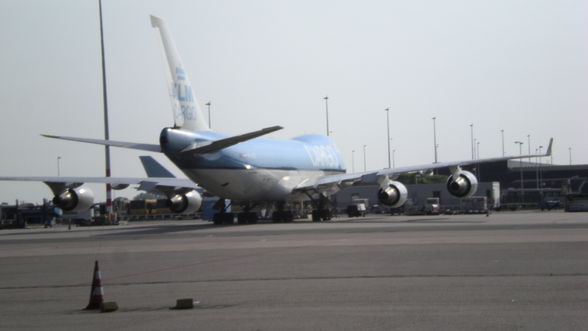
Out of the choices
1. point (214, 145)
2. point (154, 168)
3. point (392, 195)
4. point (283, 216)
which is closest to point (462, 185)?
point (392, 195)

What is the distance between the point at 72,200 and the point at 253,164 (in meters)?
9.57

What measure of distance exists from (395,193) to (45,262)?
1006 inches

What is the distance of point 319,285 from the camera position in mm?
13859

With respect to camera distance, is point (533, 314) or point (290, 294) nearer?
point (533, 314)

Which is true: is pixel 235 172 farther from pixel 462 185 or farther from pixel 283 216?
pixel 462 185

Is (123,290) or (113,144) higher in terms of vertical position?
(113,144)

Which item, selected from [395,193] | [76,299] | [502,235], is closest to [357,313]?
[76,299]

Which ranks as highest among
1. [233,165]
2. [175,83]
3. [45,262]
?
[175,83]

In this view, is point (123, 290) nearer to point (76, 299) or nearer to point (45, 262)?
point (76, 299)

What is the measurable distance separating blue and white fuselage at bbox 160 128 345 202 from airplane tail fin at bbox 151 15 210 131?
3.17ft

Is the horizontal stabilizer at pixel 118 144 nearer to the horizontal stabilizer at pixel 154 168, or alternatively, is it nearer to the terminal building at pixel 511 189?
the horizontal stabilizer at pixel 154 168

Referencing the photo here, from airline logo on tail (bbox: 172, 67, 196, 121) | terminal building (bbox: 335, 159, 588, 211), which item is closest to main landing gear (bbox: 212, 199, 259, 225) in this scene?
airline logo on tail (bbox: 172, 67, 196, 121)

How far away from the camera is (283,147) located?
48.4 metres

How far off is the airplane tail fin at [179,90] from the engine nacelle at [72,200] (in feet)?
22.0
